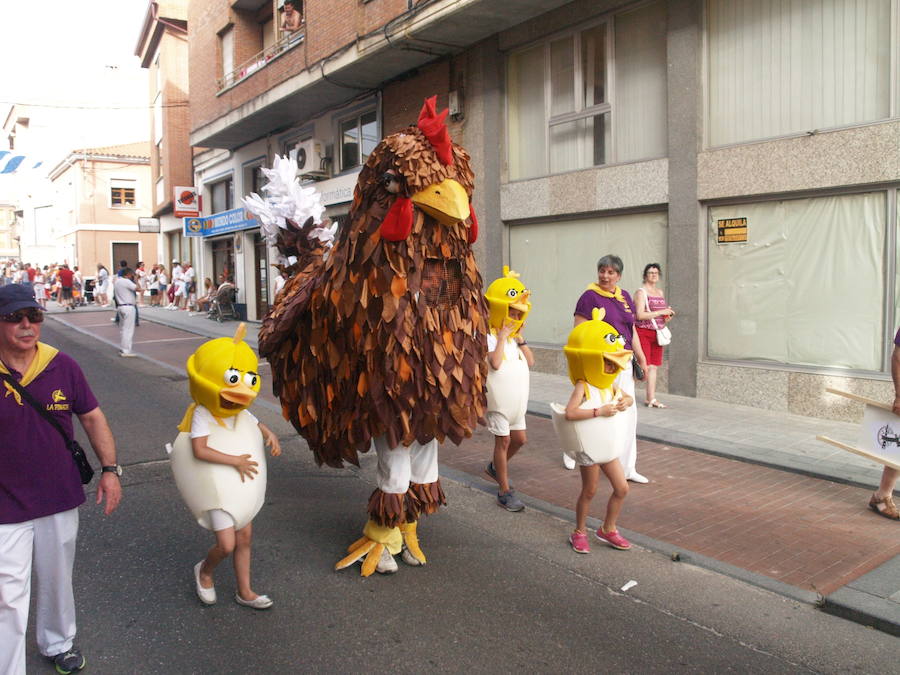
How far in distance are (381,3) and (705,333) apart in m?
8.06

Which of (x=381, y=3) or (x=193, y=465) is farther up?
(x=381, y=3)

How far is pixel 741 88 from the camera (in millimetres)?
8719

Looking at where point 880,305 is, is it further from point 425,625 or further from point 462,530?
point 425,625

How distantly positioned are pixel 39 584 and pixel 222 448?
912mm

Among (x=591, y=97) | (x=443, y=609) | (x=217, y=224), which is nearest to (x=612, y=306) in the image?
(x=443, y=609)

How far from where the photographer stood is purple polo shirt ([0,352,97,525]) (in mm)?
2805

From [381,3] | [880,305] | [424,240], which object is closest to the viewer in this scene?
[424,240]

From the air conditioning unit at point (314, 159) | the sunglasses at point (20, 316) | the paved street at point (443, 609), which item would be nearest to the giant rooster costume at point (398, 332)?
the paved street at point (443, 609)

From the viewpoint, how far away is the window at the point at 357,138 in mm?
15516

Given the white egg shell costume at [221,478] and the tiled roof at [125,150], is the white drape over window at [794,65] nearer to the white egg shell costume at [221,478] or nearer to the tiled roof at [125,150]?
the white egg shell costume at [221,478]

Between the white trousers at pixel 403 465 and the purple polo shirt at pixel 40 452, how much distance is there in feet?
4.92

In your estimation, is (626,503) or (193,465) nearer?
(193,465)

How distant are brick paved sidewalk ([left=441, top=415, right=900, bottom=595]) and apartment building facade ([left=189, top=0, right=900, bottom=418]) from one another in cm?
260

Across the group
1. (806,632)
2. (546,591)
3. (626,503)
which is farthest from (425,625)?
(626,503)
